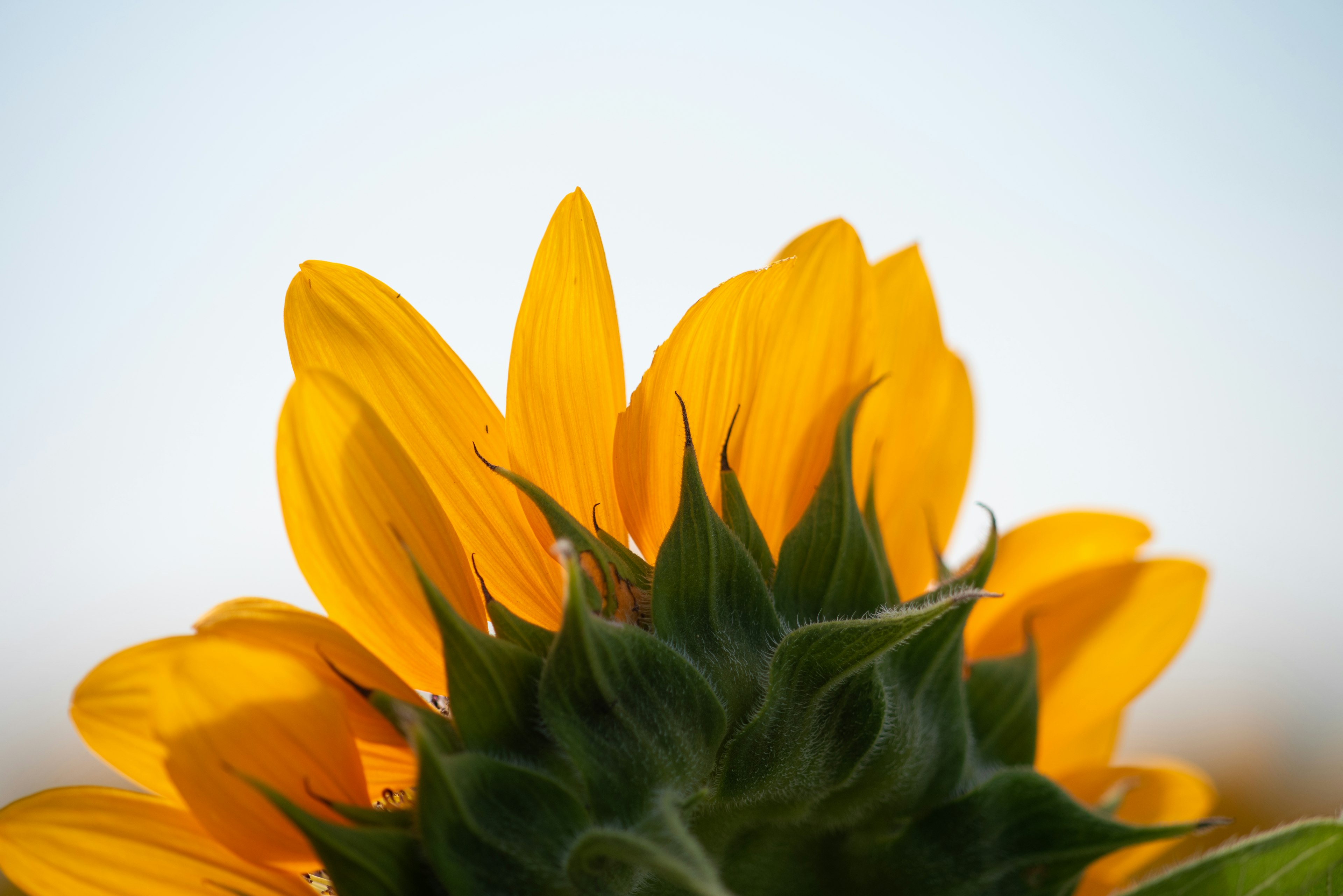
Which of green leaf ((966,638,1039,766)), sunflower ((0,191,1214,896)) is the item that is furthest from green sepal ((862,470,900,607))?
green leaf ((966,638,1039,766))

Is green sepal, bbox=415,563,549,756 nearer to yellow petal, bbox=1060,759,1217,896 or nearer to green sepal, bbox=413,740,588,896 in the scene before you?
green sepal, bbox=413,740,588,896

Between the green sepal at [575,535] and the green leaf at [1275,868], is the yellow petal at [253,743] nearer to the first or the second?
the green sepal at [575,535]

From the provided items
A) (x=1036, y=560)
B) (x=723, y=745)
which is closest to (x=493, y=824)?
(x=723, y=745)

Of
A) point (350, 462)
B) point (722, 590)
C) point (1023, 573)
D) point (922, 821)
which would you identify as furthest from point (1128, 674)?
point (350, 462)

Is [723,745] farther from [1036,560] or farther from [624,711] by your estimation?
[1036,560]

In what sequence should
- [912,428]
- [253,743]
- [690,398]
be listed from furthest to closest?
[912,428]
[690,398]
[253,743]

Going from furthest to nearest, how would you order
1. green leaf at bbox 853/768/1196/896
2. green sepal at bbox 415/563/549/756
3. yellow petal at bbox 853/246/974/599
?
yellow petal at bbox 853/246/974/599 → green leaf at bbox 853/768/1196/896 → green sepal at bbox 415/563/549/756
